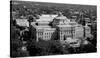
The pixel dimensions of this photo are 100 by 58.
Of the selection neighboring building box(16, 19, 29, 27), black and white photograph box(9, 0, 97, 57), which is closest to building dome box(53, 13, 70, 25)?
black and white photograph box(9, 0, 97, 57)

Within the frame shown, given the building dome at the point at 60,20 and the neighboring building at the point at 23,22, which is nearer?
the neighboring building at the point at 23,22

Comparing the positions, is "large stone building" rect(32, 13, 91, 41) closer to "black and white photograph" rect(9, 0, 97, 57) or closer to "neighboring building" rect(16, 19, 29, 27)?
"black and white photograph" rect(9, 0, 97, 57)

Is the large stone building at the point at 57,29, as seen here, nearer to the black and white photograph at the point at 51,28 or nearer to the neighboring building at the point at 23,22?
the black and white photograph at the point at 51,28

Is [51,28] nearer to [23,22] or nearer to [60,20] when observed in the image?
[60,20]

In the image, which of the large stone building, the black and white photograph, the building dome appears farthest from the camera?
the building dome

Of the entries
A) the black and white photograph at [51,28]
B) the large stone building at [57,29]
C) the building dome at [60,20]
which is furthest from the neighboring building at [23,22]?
the building dome at [60,20]

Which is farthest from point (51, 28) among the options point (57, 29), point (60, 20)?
point (60, 20)

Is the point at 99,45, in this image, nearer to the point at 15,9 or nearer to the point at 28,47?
the point at 28,47
